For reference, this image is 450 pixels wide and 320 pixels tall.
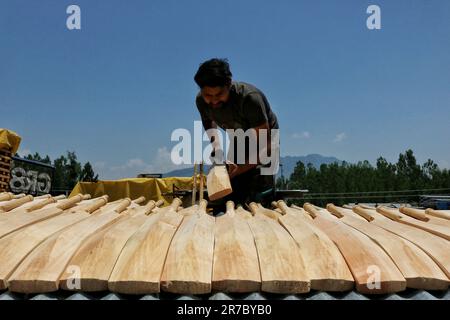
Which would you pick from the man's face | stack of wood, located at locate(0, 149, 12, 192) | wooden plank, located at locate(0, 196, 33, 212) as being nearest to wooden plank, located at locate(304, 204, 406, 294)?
wooden plank, located at locate(0, 196, 33, 212)

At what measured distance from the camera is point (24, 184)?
10562 mm

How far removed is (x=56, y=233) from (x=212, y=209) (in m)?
3.16

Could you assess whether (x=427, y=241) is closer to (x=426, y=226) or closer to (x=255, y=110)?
(x=426, y=226)

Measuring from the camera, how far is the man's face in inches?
161

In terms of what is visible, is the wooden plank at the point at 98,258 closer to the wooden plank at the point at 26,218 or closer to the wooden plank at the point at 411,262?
the wooden plank at the point at 26,218

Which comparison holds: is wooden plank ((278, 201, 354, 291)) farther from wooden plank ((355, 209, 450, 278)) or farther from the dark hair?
the dark hair

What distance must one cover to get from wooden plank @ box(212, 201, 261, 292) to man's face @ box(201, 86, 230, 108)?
2189 millimetres

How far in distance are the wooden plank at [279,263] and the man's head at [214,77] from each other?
84.2 inches

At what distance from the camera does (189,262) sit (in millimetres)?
1712

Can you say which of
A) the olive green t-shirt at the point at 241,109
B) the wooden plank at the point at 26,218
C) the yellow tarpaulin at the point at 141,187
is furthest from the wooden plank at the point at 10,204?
the yellow tarpaulin at the point at 141,187

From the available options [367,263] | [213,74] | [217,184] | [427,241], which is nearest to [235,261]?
[367,263]

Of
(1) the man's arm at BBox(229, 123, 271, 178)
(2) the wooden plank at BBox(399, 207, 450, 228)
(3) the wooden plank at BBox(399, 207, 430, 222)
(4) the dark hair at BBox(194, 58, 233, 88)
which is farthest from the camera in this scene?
(1) the man's arm at BBox(229, 123, 271, 178)
